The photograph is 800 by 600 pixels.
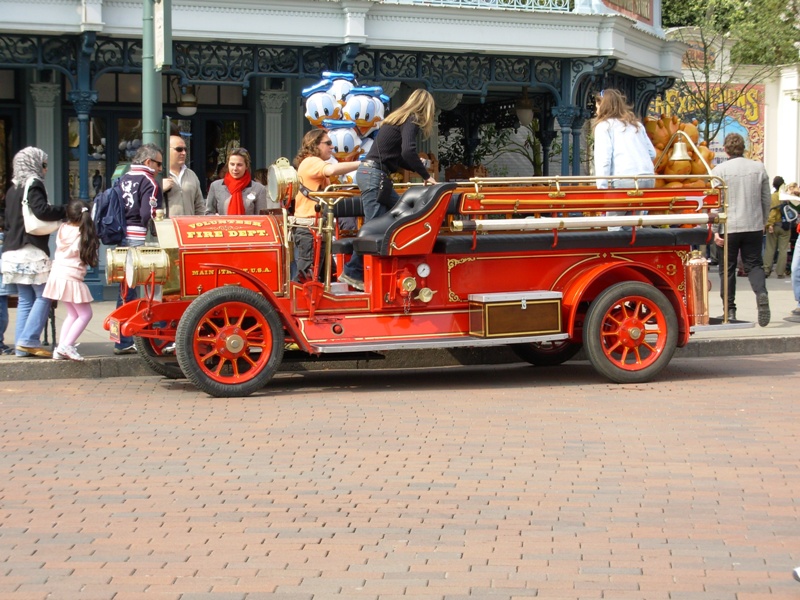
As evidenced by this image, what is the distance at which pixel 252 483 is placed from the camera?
6543 millimetres

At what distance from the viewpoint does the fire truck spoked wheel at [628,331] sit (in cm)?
961

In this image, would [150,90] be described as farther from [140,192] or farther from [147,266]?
[147,266]

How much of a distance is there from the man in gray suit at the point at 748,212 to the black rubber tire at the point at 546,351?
2.54m

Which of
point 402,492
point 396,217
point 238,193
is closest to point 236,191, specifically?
point 238,193

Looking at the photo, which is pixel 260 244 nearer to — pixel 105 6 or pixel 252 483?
pixel 252 483

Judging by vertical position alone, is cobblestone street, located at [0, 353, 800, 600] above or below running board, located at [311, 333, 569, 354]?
below

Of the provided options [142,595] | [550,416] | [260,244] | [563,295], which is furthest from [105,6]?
[142,595]

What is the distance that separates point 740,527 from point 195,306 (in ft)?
14.6

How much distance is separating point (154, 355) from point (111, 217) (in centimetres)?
134

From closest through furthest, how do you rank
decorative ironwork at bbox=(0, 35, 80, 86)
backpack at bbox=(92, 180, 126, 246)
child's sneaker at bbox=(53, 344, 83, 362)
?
child's sneaker at bbox=(53, 344, 83, 362) < backpack at bbox=(92, 180, 126, 246) < decorative ironwork at bbox=(0, 35, 80, 86)

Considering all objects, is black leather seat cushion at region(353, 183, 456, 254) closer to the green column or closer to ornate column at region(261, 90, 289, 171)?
the green column

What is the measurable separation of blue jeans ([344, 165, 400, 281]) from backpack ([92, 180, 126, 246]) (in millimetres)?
2069

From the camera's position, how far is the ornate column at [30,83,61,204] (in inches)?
671

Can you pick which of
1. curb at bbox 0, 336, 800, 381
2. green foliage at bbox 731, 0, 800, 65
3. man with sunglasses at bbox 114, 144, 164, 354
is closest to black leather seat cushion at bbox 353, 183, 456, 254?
curb at bbox 0, 336, 800, 381
